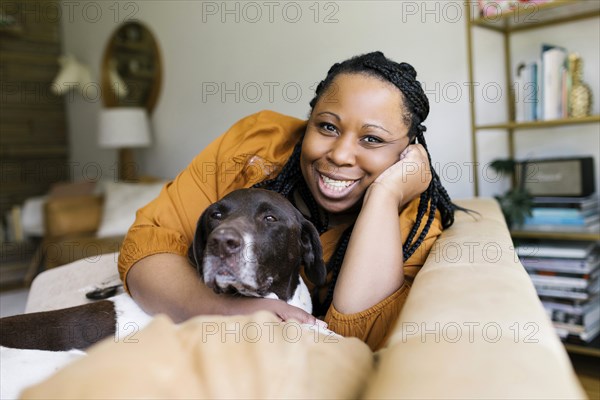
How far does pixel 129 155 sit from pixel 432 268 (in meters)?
4.03

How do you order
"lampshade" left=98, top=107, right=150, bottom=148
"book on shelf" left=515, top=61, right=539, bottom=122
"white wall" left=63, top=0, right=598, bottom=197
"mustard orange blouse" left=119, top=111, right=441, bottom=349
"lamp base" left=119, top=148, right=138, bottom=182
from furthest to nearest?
"lamp base" left=119, top=148, right=138, bottom=182 < "lampshade" left=98, top=107, right=150, bottom=148 < "white wall" left=63, top=0, right=598, bottom=197 < "book on shelf" left=515, top=61, right=539, bottom=122 < "mustard orange blouse" left=119, top=111, right=441, bottom=349

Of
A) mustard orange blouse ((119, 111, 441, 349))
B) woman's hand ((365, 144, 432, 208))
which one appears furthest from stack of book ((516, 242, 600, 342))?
woman's hand ((365, 144, 432, 208))

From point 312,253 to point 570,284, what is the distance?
151cm

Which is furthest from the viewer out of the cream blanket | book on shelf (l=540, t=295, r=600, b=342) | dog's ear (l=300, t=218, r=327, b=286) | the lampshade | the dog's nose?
the lampshade

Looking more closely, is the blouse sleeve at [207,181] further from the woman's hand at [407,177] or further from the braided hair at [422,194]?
the woman's hand at [407,177]

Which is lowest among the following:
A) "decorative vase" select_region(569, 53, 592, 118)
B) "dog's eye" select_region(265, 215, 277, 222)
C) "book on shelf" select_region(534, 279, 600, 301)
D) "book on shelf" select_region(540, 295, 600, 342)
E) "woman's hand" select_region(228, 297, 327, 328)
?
"book on shelf" select_region(540, 295, 600, 342)

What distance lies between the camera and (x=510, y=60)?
2.75 meters

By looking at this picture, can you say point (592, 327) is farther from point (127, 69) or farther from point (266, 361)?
point (127, 69)

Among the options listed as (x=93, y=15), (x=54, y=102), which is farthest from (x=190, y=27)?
(x=54, y=102)

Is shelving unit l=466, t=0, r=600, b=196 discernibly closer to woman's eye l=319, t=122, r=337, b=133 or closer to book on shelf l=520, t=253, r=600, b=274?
book on shelf l=520, t=253, r=600, b=274

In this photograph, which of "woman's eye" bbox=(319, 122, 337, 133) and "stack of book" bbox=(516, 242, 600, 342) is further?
"stack of book" bbox=(516, 242, 600, 342)

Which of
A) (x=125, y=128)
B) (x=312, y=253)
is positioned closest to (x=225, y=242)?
(x=312, y=253)

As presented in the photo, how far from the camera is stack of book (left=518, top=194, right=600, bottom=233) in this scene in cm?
236

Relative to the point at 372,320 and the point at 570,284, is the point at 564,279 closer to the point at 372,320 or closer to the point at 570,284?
the point at 570,284
